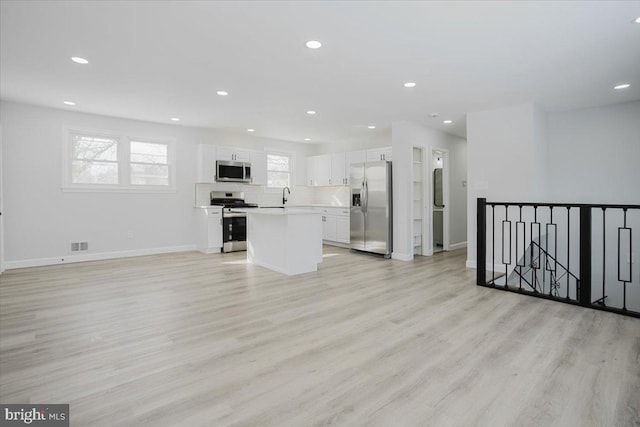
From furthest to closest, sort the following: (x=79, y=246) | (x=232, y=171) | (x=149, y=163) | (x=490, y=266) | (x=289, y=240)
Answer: (x=232, y=171), (x=149, y=163), (x=79, y=246), (x=490, y=266), (x=289, y=240)

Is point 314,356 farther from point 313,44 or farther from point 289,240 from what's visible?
point 313,44

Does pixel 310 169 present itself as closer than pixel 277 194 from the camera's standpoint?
No

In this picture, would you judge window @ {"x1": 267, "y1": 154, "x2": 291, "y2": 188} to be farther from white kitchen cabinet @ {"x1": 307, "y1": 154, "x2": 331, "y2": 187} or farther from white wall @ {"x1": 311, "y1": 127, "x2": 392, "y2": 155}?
white wall @ {"x1": 311, "y1": 127, "x2": 392, "y2": 155}

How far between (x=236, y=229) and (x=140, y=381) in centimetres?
500

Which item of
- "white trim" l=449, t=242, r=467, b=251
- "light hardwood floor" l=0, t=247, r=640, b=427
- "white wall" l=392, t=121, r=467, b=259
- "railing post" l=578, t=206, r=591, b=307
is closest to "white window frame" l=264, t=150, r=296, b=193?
"white wall" l=392, t=121, r=467, b=259

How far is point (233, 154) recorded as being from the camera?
7242 millimetres

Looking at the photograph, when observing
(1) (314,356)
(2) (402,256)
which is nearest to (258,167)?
(2) (402,256)

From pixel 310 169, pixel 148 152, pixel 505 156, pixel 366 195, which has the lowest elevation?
pixel 366 195

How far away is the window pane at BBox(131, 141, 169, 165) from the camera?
6.34 metres

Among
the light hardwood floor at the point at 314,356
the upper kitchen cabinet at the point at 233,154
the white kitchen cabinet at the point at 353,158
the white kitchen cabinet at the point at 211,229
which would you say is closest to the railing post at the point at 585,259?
the light hardwood floor at the point at 314,356

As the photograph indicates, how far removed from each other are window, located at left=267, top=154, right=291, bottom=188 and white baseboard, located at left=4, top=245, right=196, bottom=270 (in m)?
2.54

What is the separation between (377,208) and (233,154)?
3.42 m

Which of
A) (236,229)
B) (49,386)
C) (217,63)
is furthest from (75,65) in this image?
(236,229)

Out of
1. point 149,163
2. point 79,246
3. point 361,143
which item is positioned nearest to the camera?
point 79,246
